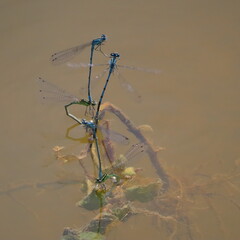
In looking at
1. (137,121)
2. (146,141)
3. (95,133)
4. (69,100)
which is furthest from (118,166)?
(137,121)

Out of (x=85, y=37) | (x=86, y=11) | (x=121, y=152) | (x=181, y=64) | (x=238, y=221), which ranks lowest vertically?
(x=238, y=221)

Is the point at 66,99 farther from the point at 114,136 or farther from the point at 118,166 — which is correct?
the point at 118,166

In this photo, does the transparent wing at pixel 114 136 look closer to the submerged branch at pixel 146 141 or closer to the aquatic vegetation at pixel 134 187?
the aquatic vegetation at pixel 134 187

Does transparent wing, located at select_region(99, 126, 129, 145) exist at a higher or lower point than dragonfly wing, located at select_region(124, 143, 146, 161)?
higher

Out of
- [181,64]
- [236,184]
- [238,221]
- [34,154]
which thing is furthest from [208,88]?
[34,154]

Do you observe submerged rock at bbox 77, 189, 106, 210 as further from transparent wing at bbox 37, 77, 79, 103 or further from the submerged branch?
transparent wing at bbox 37, 77, 79, 103

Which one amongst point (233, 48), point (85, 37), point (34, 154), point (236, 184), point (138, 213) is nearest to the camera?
point (138, 213)

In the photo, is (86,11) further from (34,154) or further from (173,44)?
(34,154)

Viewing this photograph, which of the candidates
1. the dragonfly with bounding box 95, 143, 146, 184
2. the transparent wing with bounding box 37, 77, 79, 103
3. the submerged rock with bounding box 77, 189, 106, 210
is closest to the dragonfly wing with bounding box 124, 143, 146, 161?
the dragonfly with bounding box 95, 143, 146, 184

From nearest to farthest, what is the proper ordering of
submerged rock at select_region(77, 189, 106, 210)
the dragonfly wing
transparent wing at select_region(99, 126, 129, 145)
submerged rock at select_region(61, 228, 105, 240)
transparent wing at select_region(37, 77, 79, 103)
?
submerged rock at select_region(61, 228, 105, 240) < submerged rock at select_region(77, 189, 106, 210) < the dragonfly wing < transparent wing at select_region(99, 126, 129, 145) < transparent wing at select_region(37, 77, 79, 103)
